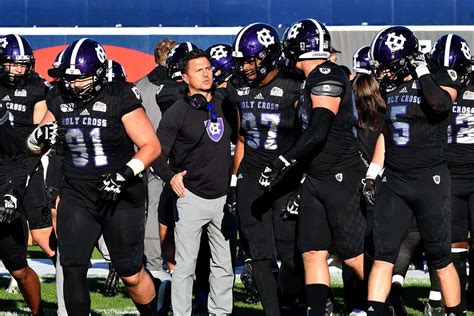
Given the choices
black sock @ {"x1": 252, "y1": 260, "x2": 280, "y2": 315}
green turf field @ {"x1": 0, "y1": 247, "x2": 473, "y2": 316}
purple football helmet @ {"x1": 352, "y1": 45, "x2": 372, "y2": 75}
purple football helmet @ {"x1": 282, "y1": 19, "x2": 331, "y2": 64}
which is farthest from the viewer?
purple football helmet @ {"x1": 352, "y1": 45, "x2": 372, "y2": 75}

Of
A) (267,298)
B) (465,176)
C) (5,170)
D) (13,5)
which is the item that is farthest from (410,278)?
(13,5)

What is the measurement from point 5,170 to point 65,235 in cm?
131

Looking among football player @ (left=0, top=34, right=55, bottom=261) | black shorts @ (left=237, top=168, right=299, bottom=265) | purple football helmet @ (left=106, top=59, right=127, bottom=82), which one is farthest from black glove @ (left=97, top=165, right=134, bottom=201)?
purple football helmet @ (left=106, top=59, right=127, bottom=82)

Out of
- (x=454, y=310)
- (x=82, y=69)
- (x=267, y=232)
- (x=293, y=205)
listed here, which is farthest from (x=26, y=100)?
(x=454, y=310)

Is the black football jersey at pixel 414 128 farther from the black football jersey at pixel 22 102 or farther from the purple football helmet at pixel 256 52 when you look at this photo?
the black football jersey at pixel 22 102

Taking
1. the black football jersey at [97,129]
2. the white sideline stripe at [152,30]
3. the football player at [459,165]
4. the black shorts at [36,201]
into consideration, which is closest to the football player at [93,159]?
the black football jersey at [97,129]

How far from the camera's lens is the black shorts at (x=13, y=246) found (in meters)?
7.20

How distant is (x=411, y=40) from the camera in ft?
21.3

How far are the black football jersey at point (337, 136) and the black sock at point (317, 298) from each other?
0.66 meters

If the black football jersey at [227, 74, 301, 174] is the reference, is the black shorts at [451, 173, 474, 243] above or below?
below

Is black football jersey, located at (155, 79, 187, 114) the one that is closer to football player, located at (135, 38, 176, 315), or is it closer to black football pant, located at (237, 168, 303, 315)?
football player, located at (135, 38, 176, 315)

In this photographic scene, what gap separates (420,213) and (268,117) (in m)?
1.13

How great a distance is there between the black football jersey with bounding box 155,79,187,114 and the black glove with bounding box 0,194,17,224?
1.58 m

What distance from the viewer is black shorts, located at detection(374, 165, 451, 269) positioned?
21.2 ft
